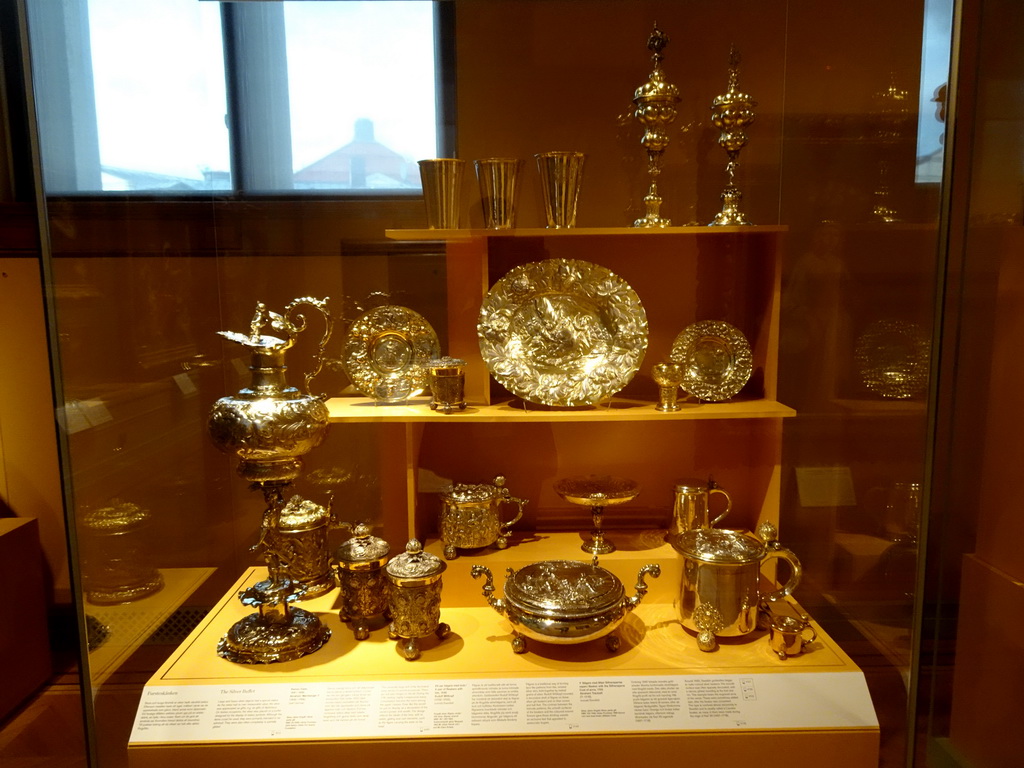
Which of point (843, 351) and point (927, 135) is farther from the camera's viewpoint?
point (843, 351)

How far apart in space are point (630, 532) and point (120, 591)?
45.3 inches

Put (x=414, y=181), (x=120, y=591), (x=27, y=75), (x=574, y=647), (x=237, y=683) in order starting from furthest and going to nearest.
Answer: (x=414, y=181) → (x=120, y=591) → (x=574, y=647) → (x=237, y=683) → (x=27, y=75)

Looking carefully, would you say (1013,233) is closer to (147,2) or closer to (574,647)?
(574,647)

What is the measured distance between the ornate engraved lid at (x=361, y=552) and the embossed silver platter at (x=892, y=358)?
3.50 feet

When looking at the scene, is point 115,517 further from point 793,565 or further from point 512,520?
point 793,565

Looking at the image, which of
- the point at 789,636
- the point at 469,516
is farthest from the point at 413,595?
the point at 789,636

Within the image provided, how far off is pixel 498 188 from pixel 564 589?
0.81 meters

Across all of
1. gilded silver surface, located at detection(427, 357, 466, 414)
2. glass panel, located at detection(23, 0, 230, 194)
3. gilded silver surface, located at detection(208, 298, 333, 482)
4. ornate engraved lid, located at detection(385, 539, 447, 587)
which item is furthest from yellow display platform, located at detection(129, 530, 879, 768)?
glass panel, located at detection(23, 0, 230, 194)

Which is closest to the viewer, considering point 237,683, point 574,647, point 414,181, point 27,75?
point 27,75

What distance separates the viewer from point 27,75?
3.57 ft

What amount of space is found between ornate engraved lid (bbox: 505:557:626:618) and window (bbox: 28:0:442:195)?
914 millimetres

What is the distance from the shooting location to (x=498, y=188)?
4.85ft

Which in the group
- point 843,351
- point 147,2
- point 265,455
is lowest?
point 265,455

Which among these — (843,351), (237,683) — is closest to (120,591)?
(237,683)
